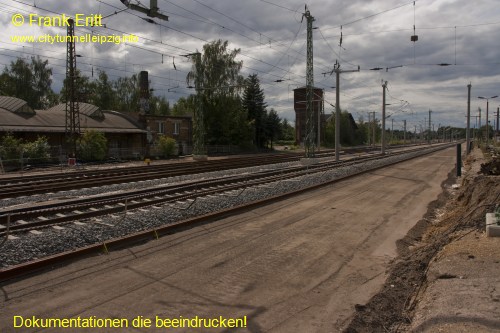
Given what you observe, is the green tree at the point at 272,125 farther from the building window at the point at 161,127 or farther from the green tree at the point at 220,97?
the building window at the point at 161,127

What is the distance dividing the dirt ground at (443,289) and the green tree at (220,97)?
52.9 m

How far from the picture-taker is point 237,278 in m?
7.36

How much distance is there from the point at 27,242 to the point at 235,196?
864 cm

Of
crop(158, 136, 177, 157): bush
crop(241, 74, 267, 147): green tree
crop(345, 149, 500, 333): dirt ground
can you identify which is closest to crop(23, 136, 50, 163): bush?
crop(158, 136, 177, 157): bush

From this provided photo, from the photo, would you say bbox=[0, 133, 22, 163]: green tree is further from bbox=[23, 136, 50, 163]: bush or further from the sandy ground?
the sandy ground

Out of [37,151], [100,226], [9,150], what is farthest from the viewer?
[37,151]

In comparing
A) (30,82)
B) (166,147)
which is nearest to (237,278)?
(166,147)

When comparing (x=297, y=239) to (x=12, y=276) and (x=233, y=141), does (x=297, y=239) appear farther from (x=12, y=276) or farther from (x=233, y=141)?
(x=233, y=141)

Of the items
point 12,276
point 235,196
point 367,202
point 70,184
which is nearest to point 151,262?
point 12,276

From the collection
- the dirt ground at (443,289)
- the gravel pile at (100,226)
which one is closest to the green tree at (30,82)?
the gravel pile at (100,226)

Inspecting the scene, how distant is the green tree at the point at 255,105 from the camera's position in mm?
69125

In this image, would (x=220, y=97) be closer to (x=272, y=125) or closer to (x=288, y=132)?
(x=272, y=125)

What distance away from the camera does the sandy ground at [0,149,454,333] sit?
5.92m

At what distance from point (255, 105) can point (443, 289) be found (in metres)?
64.4
